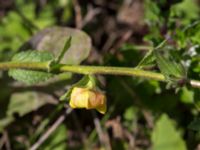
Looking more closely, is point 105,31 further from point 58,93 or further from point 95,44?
point 58,93

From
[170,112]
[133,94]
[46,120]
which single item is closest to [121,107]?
[133,94]

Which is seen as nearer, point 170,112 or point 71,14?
point 170,112

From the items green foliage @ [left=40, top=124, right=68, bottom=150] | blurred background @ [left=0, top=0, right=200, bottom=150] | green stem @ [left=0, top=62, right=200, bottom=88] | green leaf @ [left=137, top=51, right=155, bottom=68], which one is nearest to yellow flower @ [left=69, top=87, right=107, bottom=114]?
green stem @ [left=0, top=62, right=200, bottom=88]

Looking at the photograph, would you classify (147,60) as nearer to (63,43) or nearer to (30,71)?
(30,71)

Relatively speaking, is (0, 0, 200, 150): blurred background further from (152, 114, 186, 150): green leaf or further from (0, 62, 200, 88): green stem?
(0, 62, 200, 88): green stem

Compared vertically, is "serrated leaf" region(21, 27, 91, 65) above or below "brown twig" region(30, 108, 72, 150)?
above

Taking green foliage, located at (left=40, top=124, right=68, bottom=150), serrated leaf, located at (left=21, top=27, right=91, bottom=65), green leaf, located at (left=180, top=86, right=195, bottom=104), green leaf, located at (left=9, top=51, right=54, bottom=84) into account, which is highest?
green leaf, located at (left=9, top=51, right=54, bottom=84)
